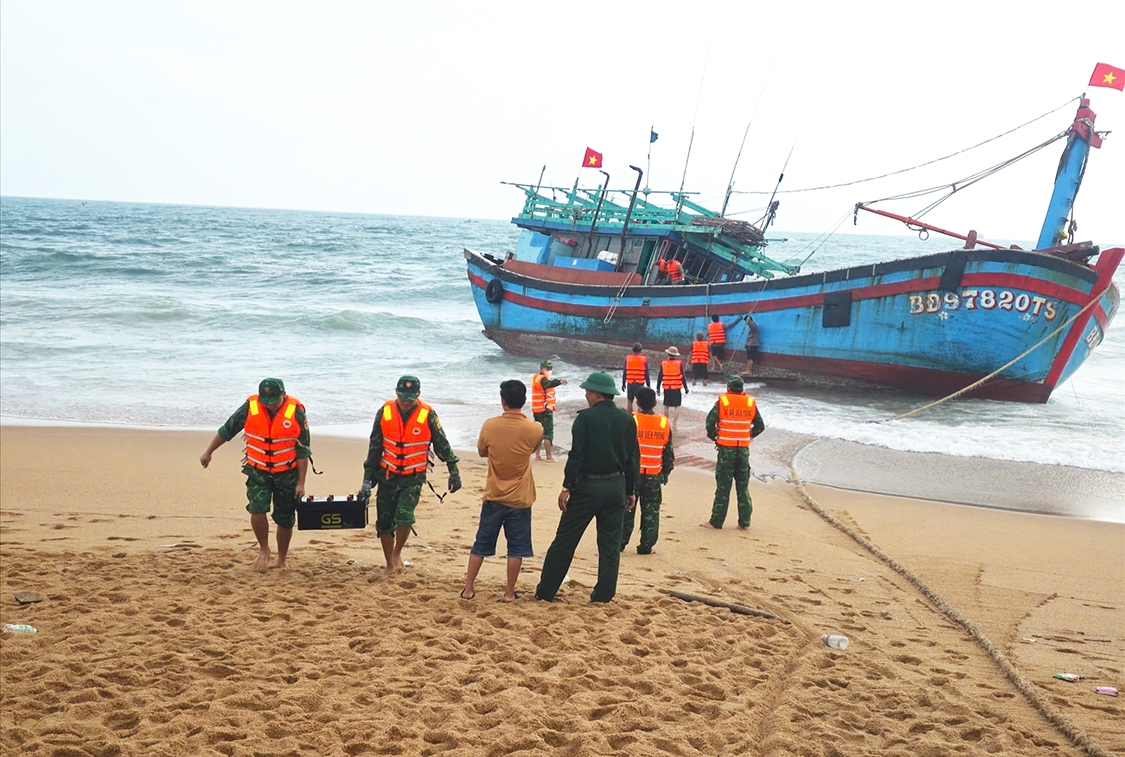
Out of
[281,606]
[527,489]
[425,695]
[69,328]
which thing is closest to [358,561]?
[281,606]

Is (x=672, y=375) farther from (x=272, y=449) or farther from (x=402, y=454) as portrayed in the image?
(x=272, y=449)

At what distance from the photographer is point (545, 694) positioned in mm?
4316

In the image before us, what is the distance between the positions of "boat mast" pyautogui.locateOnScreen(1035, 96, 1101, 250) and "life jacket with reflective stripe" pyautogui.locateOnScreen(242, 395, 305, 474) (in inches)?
591

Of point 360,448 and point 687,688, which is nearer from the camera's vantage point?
point 687,688

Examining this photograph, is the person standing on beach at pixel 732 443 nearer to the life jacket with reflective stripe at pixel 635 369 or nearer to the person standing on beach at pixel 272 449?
the person standing on beach at pixel 272 449

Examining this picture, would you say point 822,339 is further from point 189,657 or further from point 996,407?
point 189,657

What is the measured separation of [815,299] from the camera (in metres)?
17.9

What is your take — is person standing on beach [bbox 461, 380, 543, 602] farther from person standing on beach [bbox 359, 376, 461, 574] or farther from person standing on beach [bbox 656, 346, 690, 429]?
person standing on beach [bbox 656, 346, 690, 429]

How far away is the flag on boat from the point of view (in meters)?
13.8

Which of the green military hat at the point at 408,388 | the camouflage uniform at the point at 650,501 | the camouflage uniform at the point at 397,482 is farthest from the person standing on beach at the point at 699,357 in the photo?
the green military hat at the point at 408,388

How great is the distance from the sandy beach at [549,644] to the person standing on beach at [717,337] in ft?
34.0

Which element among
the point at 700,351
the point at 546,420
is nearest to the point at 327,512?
the point at 546,420

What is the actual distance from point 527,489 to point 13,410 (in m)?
Result: 11.5

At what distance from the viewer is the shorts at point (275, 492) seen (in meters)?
6.04
